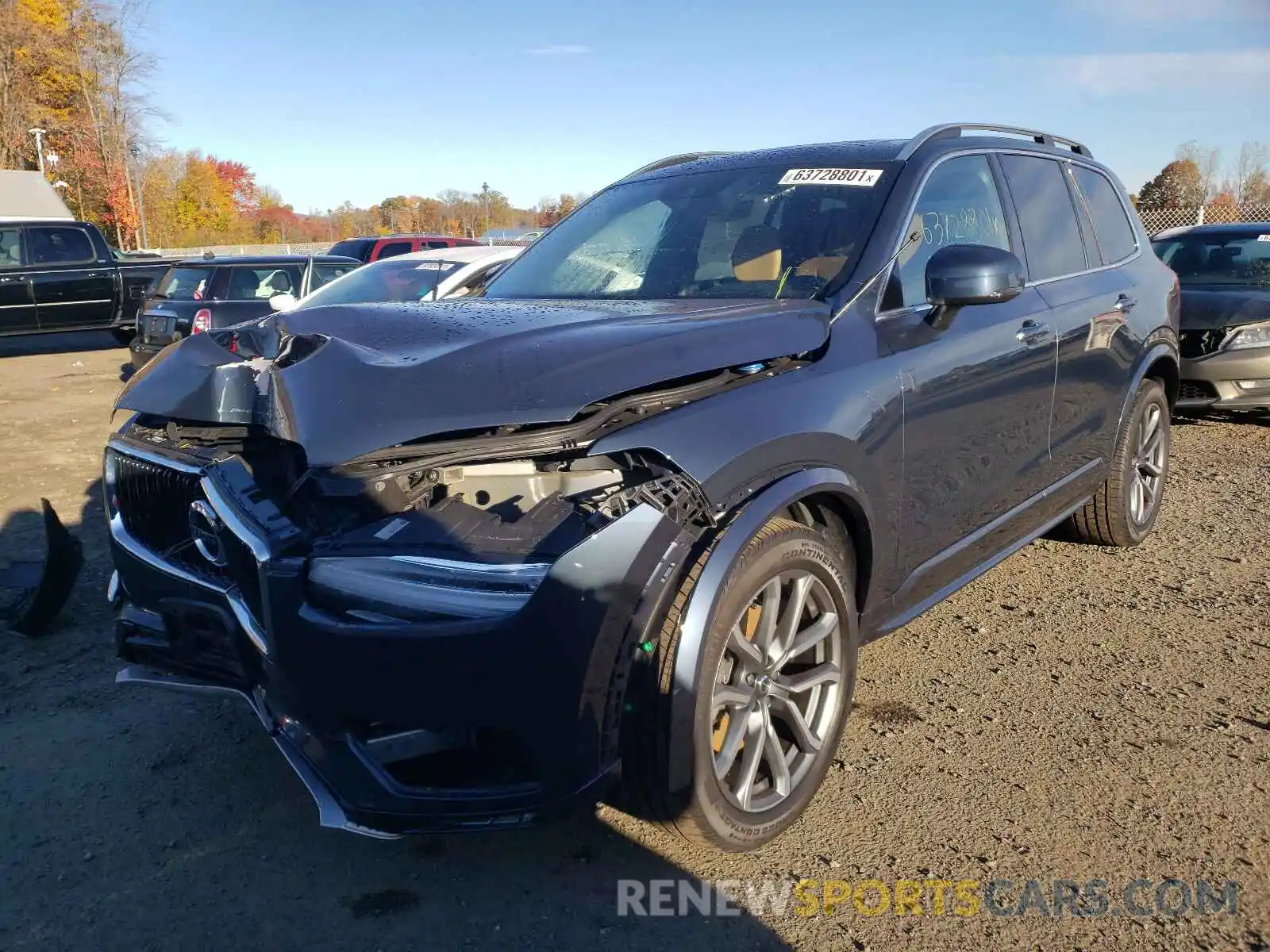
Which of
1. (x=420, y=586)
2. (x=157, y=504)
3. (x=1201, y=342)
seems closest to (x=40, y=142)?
(x=1201, y=342)

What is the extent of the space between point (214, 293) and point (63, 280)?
5657 millimetres

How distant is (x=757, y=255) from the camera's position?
→ 3.41 m

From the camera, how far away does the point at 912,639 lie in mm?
4062

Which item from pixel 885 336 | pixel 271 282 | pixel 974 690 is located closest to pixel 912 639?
pixel 974 690

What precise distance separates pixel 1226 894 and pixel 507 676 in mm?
1835

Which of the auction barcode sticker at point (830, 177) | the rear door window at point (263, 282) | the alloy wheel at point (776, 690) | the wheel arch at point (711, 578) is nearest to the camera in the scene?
the wheel arch at point (711, 578)

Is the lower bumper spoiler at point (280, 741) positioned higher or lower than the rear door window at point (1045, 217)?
lower

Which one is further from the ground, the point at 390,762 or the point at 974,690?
the point at 390,762

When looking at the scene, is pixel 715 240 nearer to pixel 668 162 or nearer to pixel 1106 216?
pixel 668 162

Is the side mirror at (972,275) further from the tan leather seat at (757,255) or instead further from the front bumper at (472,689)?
the front bumper at (472,689)

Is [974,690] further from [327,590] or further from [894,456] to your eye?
[327,590]

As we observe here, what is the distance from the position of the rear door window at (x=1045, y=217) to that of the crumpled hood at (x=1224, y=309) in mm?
4365

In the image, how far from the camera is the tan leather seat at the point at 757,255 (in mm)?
3326
